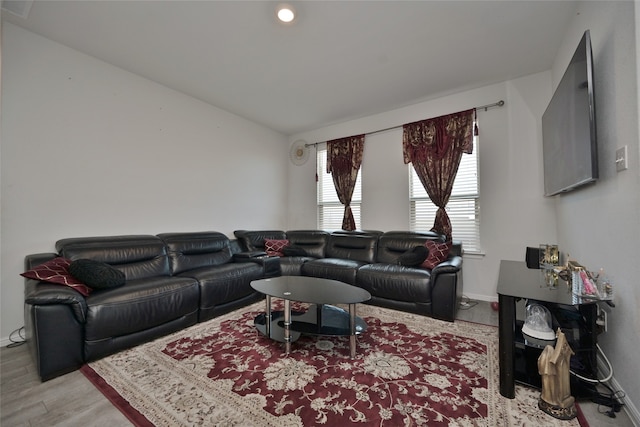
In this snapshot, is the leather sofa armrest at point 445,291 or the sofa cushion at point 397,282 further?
the sofa cushion at point 397,282

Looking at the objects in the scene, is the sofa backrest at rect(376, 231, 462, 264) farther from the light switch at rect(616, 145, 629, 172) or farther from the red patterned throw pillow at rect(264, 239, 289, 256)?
the light switch at rect(616, 145, 629, 172)

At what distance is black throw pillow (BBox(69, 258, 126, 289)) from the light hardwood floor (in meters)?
0.62

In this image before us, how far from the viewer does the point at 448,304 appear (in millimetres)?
2639

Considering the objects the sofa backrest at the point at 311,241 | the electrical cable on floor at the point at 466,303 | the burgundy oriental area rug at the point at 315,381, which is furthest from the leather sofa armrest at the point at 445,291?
the sofa backrest at the point at 311,241

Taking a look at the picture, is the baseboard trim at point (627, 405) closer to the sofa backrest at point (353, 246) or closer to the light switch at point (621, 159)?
the light switch at point (621, 159)

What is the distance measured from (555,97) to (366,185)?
8.43ft

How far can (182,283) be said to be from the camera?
8.14ft

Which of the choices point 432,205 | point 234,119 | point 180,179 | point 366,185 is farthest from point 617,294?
point 234,119

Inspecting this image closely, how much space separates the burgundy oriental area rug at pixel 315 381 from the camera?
1.40 m

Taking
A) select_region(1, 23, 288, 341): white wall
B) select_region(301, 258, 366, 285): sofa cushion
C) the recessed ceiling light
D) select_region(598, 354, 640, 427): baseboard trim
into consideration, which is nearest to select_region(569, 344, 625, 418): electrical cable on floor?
select_region(598, 354, 640, 427): baseboard trim

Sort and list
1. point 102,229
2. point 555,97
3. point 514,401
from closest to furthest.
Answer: point 514,401
point 555,97
point 102,229

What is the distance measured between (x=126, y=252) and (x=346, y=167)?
3364mm

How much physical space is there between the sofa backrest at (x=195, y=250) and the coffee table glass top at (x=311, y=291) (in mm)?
1188

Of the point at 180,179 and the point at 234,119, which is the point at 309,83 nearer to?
the point at 234,119
